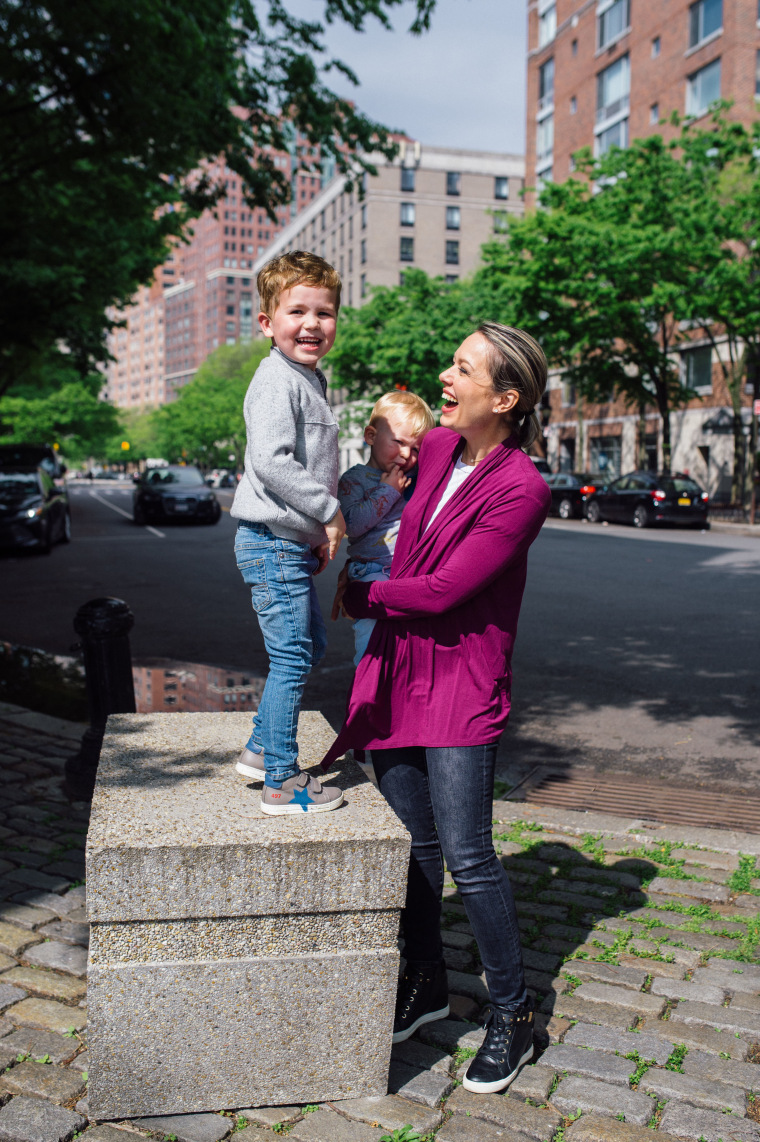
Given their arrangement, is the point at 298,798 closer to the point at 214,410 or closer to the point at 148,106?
the point at 148,106

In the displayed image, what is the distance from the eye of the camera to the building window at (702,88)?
1463 inches

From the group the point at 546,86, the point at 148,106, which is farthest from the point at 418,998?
the point at 546,86

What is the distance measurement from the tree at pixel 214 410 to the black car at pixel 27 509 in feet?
229

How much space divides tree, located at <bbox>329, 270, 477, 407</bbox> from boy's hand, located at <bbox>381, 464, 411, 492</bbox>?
128ft

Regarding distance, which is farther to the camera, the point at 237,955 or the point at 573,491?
the point at 573,491

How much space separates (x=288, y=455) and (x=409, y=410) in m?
0.51

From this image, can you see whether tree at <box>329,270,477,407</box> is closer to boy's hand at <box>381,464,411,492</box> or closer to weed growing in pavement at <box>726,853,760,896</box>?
weed growing in pavement at <box>726,853,760,896</box>

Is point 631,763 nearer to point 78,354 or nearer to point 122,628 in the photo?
point 122,628

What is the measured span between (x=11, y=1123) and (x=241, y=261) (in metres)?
191

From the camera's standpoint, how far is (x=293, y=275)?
2686 millimetres

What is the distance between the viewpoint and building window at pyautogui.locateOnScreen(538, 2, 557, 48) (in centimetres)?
5032

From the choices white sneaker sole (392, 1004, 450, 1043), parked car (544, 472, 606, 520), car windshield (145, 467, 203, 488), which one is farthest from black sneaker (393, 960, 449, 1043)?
parked car (544, 472, 606, 520)

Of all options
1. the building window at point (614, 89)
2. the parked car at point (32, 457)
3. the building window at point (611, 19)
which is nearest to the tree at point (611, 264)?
the parked car at point (32, 457)

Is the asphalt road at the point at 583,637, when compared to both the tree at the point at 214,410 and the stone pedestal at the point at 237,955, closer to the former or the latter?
the stone pedestal at the point at 237,955
